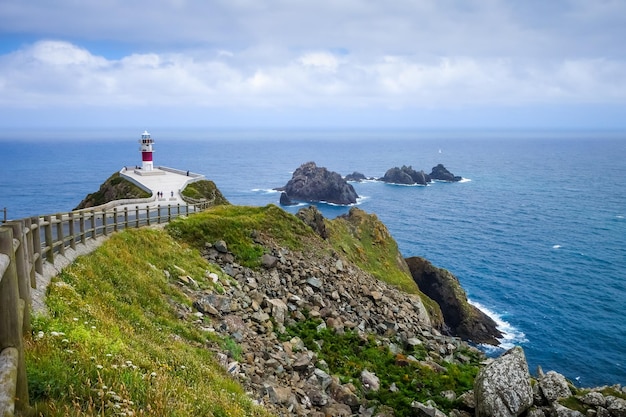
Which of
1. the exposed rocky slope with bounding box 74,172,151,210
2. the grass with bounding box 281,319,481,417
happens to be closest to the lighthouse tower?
the exposed rocky slope with bounding box 74,172,151,210

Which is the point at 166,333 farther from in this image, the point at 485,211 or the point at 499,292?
the point at 485,211

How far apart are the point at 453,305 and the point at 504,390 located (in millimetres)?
41799

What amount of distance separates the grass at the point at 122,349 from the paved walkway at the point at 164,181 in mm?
36291

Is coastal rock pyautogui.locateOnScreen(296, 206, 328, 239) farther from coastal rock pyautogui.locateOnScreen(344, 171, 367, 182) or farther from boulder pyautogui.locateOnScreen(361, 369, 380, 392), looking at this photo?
coastal rock pyautogui.locateOnScreen(344, 171, 367, 182)

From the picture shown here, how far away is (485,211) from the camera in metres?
121

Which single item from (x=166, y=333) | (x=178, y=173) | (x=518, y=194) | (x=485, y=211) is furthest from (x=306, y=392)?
→ (x=518, y=194)

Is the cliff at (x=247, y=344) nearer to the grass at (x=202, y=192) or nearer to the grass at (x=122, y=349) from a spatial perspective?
the grass at (x=122, y=349)

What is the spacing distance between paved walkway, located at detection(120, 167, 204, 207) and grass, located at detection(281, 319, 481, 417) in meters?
37.5

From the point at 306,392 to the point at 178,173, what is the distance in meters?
70.8

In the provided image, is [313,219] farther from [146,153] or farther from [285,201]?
[285,201]

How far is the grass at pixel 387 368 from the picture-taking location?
18.3 meters

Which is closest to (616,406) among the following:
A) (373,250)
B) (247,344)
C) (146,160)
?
(247,344)

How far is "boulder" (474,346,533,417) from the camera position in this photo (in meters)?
17.2

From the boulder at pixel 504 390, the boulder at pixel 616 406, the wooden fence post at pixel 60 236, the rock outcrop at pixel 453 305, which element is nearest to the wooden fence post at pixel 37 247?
the wooden fence post at pixel 60 236
